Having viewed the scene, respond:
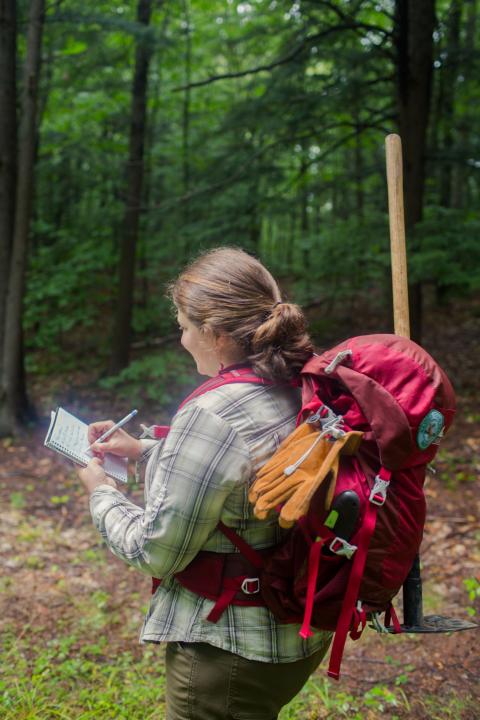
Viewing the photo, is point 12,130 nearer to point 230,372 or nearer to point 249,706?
point 230,372

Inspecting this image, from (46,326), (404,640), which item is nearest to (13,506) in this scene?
(404,640)

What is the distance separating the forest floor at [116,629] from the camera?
295cm

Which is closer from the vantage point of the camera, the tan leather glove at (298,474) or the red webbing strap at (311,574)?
the tan leather glove at (298,474)

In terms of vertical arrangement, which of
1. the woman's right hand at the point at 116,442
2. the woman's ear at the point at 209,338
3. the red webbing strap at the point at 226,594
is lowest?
the red webbing strap at the point at 226,594

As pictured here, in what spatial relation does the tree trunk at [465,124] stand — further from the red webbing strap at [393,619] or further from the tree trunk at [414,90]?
the red webbing strap at [393,619]

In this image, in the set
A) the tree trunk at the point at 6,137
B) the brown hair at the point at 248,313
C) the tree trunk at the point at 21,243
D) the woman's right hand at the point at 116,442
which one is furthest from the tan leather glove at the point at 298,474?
the tree trunk at the point at 6,137

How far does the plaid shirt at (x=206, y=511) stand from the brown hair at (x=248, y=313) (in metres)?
0.10

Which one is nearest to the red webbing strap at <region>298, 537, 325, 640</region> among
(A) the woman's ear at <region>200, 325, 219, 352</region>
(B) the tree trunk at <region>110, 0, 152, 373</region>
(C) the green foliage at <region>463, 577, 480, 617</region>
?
(A) the woman's ear at <region>200, 325, 219, 352</region>

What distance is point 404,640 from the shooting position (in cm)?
358

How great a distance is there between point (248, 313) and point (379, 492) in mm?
611

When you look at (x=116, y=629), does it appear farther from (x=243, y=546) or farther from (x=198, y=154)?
(x=198, y=154)

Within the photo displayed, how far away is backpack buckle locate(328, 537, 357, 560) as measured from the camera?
1392 mm

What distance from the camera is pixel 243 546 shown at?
1.54 m

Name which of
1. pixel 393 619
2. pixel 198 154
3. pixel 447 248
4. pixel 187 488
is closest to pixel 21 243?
pixel 198 154
